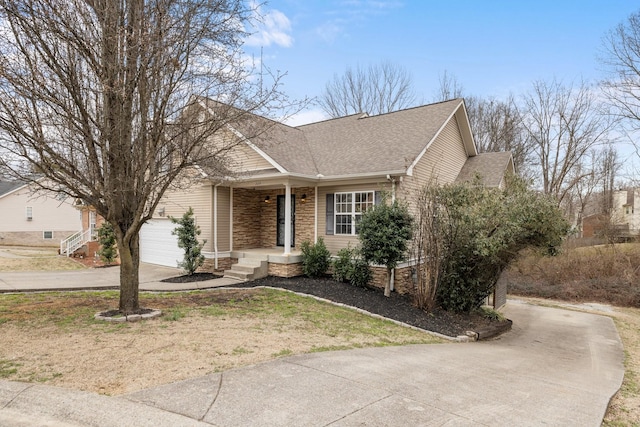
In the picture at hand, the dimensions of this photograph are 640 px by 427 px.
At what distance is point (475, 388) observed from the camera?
184 inches

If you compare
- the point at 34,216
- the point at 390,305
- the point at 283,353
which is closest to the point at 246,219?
the point at 390,305

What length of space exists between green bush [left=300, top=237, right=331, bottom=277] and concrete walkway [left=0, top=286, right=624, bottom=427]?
584 centimetres

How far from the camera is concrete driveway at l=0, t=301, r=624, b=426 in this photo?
11.3ft

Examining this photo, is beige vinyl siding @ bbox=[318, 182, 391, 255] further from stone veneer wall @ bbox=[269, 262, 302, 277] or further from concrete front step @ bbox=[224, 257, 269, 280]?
concrete front step @ bbox=[224, 257, 269, 280]

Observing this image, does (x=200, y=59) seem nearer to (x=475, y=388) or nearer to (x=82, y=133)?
(x=82, y=133)

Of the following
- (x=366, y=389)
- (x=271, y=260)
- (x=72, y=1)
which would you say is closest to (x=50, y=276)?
(x=271, y=260)

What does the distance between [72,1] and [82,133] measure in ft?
6.58

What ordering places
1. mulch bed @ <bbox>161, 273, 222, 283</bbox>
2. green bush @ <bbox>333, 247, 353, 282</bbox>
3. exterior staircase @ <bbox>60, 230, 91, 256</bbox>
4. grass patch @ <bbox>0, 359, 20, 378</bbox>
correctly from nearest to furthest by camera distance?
grass patch @ <bbox>0, 359, 20, 378</bbox> → green bush @ <bbox>333, 247, 353, 282</bbox> → mulch bed @ <bbox>161, 273, 222, 283</bbox> → exterior staircase @ <bbox>60, 230, 91, 256</bbox>

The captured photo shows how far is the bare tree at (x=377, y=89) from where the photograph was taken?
3042cm

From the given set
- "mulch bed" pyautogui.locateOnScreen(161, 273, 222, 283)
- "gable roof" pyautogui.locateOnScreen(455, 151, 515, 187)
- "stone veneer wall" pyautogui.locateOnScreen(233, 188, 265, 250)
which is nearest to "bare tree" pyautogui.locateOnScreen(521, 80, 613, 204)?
"gable roof" pyautogui.locateOnScreen(455, 151, 515, 187)

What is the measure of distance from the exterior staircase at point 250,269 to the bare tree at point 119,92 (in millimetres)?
4924

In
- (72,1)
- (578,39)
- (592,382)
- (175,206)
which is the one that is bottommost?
(592,382)

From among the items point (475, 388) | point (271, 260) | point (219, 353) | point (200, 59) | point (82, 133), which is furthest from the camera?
point (271, 260)

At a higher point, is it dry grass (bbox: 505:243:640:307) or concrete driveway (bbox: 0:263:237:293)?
concrete driveway (bbox: 0:263:237:293)
